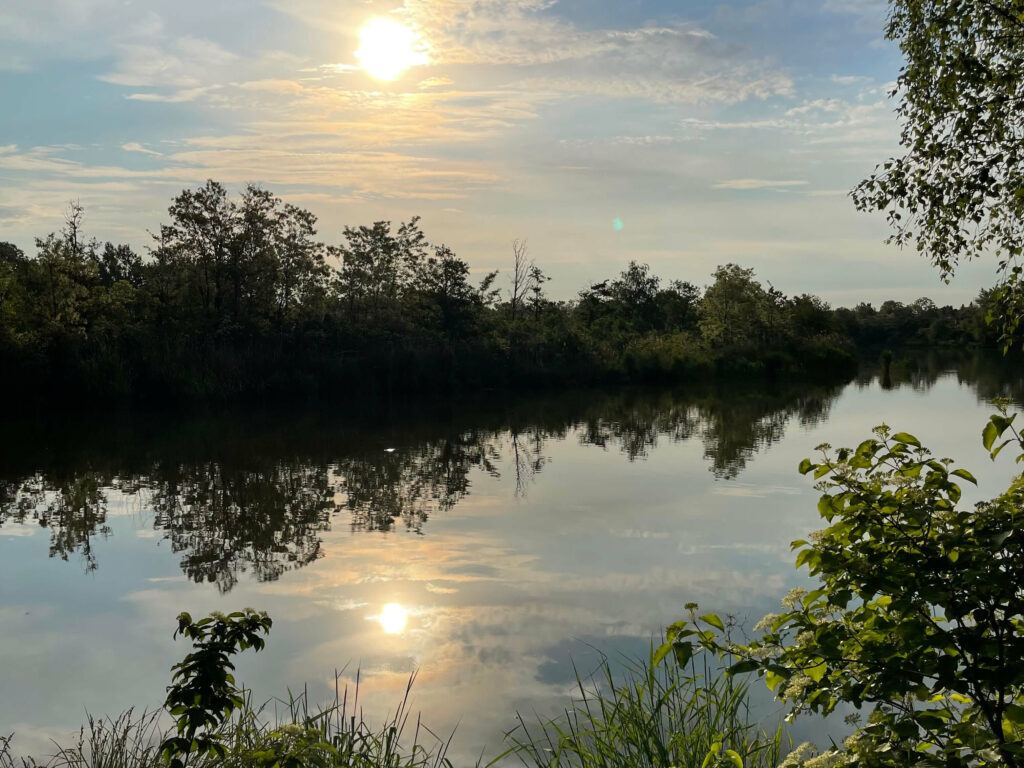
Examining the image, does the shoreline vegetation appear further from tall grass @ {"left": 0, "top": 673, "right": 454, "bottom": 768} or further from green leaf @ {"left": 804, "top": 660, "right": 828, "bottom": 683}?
green leaf @ {"left": 804, "top": 660, "right": 828, "bottom": 683}

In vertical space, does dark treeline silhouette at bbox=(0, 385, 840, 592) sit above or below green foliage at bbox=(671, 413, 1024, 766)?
below

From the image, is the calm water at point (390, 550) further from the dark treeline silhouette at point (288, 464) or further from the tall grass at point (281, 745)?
the tall grass at point (281, 745)

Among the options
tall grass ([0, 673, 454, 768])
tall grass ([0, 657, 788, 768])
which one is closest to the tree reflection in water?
tall grass ([0, 673, 454, 768])

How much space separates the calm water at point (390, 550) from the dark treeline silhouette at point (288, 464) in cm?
8

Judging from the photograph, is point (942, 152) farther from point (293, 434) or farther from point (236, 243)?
point (236, 243)

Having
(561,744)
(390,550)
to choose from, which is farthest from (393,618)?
(561,744)

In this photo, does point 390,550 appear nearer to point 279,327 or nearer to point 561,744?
point 561,744

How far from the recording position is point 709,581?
858cm

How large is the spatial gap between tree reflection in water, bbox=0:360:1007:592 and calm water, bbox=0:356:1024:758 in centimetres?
8

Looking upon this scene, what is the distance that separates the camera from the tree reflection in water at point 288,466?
1137cm

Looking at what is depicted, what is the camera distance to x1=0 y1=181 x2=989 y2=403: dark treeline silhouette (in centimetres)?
2778

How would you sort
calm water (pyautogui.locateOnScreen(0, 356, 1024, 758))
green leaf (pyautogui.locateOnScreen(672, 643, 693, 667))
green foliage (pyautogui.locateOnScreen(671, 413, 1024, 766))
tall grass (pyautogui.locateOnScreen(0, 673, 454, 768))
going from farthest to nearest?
1. calm water (pyautogui.locateOnScreen(0, 356, 1024, 758))
2. tall grass (pyautogui.locateOnScreen(0, 673, 454, 768))
3. green leaf (pyautogui.locateOnScreen(672, 643, 693, 667))
4. green foliage (pyautogui.locateOnScreen(671, 413, 1024, 766))

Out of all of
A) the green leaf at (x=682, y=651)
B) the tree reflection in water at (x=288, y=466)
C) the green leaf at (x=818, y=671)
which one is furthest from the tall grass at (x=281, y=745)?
the tree reflection in water at (x=288, y=466)

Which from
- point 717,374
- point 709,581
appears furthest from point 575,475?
point 717,374
